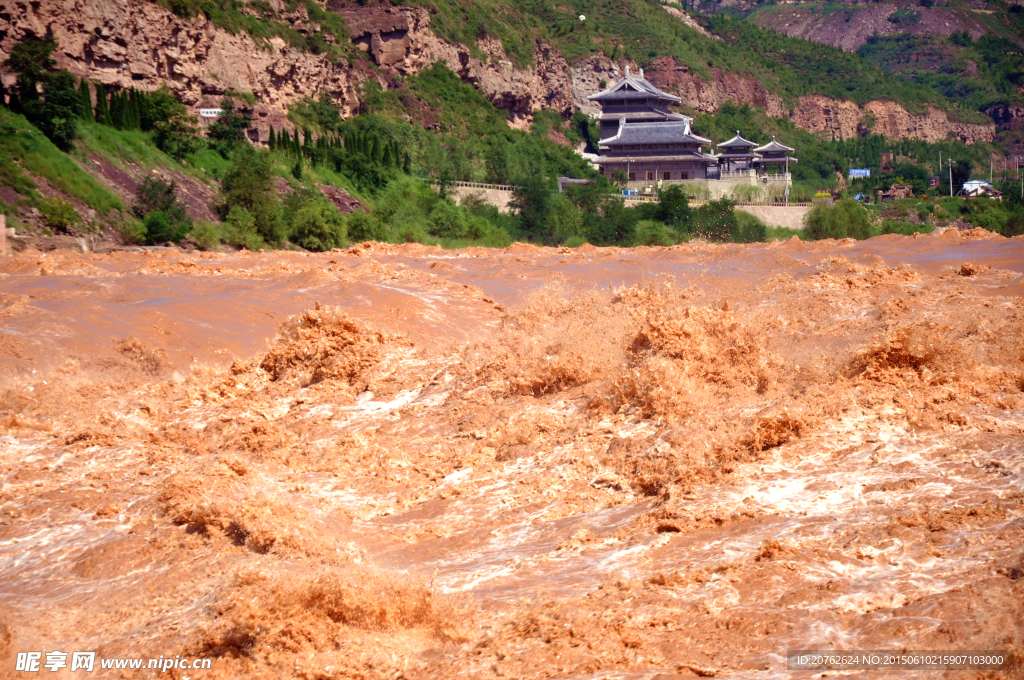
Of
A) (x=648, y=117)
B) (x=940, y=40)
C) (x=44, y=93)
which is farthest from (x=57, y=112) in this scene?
(x=940, y=40)

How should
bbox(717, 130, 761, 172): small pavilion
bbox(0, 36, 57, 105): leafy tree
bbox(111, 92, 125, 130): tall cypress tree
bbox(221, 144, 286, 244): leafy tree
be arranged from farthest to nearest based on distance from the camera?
bbox(717, 130, 761, 172): small pavilion → bbox(111, 92, 125, 130): tall cypress tree → bbox(221, 144, 286, 244): leafy tree → bbox(0, 36, 57, 105): leafy tree

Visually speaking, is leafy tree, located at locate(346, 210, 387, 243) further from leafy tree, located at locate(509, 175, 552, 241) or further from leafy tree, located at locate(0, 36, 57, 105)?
leafy tree, located at locate(0, 36, 57, 105)

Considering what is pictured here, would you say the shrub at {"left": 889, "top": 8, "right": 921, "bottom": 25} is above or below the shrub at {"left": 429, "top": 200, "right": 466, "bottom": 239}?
above

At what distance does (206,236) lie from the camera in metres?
29.9

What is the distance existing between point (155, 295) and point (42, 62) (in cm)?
1981

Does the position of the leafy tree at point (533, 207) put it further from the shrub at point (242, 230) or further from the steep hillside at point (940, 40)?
the steep hillside at point (940, 40)

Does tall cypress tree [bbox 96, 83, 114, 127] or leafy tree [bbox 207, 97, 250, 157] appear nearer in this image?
tall cypress tree [bbox 96, 83, 114, 127]

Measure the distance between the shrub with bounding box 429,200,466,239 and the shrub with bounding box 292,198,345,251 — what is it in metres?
7.07

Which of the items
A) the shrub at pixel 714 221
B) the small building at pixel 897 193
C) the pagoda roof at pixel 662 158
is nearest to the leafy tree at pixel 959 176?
the small building at pixel 897 193

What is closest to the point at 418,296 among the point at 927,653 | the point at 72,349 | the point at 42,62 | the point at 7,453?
the point at 72,349

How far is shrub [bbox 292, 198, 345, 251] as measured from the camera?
33.0m

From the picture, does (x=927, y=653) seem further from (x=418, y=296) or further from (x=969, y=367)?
(x=418, y=296)

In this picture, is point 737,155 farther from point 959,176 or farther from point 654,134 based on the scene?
point 959,176

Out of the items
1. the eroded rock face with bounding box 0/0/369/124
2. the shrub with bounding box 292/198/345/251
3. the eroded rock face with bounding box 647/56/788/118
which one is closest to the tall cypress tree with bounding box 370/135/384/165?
the eroded rock face with bounding box 0/0/369/124
